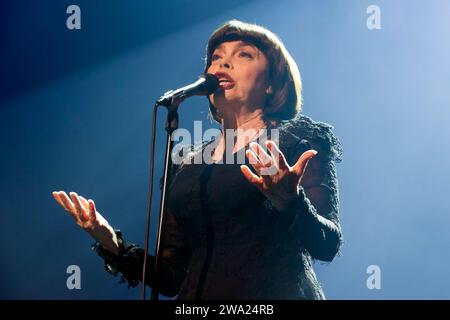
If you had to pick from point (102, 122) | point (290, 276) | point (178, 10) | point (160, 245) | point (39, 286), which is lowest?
point (39, 286)

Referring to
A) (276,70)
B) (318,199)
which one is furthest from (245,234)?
(276,70)

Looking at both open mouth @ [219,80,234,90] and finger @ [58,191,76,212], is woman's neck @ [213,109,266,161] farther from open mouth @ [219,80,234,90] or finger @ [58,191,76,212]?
finger @ [58,191,76,212]

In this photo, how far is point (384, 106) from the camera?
1.97 meters

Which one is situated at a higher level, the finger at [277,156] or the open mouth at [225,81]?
the open mouth at [225,81]

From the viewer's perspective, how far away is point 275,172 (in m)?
1.32

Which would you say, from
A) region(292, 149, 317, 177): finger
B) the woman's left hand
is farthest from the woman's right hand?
region(292, 149, 317, 177): finger

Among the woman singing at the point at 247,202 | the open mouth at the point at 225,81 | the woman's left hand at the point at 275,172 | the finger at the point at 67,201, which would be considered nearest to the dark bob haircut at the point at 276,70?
the woman singing at the point at 247,202

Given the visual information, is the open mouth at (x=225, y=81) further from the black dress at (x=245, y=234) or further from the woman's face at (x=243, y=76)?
the black dress at (x=245, y=234)

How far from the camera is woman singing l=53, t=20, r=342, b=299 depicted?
152 centimetres

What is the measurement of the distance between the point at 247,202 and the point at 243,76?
46 cm

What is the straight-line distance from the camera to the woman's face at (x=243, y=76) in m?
1.85
